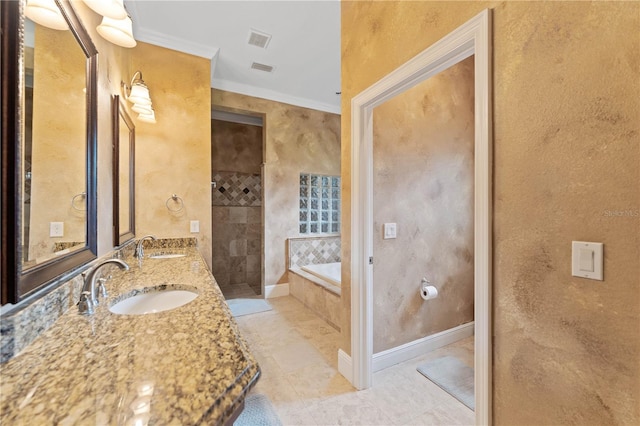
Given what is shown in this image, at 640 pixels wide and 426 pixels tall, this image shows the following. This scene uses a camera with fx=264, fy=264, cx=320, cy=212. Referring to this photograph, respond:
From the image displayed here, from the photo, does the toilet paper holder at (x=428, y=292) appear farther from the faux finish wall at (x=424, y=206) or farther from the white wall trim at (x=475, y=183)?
the white wall trim at (x=475, y=183)

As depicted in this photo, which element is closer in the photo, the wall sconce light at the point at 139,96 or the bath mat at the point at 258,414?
the bath mat at the point at 258,414

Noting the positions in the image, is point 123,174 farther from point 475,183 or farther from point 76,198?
point 475,183

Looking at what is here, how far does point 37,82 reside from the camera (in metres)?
0.80

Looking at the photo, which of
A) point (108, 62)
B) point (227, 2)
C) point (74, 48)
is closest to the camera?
point (74, 48)

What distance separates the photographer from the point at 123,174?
6.72ft

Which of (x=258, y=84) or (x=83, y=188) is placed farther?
(x=258, y=84)

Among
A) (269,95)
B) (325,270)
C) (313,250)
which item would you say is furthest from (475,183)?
(269,95)

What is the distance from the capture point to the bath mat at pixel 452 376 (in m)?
1.75

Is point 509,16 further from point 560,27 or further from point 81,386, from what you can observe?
point 81,386

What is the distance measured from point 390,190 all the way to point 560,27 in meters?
1.28

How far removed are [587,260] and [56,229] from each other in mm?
1753

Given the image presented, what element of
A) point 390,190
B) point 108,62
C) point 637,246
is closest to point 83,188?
point 108,62

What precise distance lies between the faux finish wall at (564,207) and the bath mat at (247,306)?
109 inches

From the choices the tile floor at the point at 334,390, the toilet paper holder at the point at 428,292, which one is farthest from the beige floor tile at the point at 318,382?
the toilet paper holder at the point at 428,292
